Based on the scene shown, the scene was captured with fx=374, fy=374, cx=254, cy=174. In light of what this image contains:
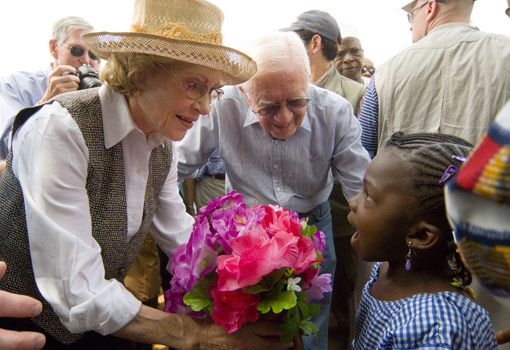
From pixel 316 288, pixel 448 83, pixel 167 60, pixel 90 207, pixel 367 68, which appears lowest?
pixel 367 68

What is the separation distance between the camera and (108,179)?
119 cm

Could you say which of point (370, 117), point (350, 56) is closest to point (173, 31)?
point (370, 117)

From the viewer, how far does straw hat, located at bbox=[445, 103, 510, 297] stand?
0.35m

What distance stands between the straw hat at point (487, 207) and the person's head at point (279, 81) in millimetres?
1295

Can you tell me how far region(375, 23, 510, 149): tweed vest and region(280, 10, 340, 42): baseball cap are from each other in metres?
0.89

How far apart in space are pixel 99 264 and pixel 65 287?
→ 11cm

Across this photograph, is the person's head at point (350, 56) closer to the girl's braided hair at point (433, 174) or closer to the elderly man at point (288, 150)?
the elderly man at point (288, 150)

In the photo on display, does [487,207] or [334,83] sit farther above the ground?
[487,207]

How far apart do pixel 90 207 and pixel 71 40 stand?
6.22 feet

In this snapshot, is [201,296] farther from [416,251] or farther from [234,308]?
[416,251]

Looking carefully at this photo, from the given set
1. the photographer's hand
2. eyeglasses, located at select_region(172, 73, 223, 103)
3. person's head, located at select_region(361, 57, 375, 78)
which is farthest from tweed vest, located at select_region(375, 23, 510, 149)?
person's head, located at select_region(361, 57, 375, 78)

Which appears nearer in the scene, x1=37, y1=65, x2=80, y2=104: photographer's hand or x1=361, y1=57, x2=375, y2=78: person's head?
x1=37, y1=65, x2=80, y2=104: photographer's hand

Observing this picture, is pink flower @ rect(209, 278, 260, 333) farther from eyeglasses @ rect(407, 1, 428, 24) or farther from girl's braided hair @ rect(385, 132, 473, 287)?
eyeglasses @ rect(407, 1, 428, 24)

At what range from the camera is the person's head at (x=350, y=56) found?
359 cm
